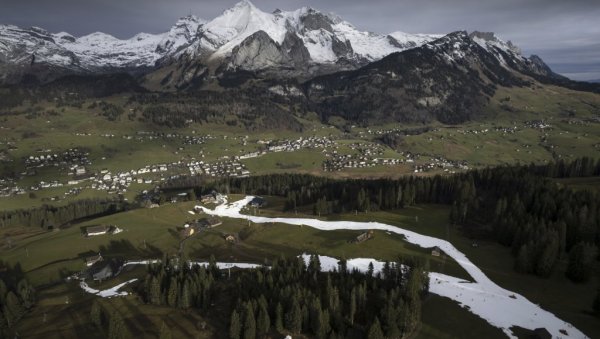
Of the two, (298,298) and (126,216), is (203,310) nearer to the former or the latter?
(298,298)

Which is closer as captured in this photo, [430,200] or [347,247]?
[347,247]

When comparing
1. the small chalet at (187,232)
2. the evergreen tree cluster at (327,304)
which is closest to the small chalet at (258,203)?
the small chalet at (187,232)

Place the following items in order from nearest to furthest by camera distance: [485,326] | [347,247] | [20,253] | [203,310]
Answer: [485,326] < [203,310] < [347,247] < [20,253]

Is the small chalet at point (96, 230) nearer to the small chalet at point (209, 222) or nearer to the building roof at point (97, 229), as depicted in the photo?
the building roof at point (97, 229)

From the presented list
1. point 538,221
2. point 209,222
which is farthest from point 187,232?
point 538,221

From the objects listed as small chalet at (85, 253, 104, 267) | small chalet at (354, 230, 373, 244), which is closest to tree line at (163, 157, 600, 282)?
small chalet at (354, 230, 373, 244)

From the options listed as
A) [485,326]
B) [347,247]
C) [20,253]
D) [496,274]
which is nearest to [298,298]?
[485,326]

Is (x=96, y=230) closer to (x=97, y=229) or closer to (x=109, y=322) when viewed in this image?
(x=97, y=229)

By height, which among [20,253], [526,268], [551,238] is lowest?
[20,253]
